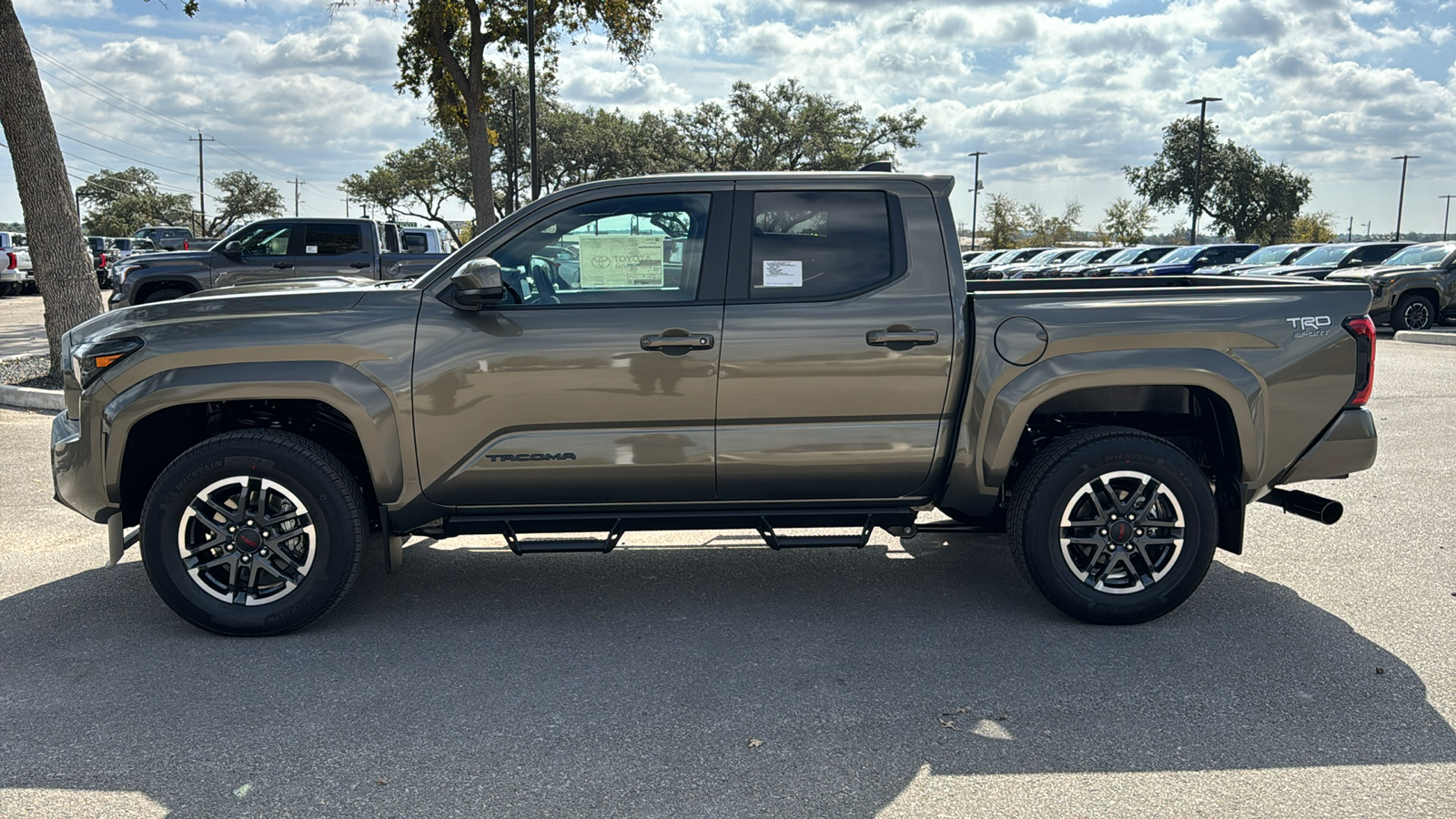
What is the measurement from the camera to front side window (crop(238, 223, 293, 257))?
1578cm

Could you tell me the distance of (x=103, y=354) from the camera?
4625 millimetres

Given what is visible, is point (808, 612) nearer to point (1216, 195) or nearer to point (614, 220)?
point (614, 220)

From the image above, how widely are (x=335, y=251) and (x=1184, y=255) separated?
927 inches

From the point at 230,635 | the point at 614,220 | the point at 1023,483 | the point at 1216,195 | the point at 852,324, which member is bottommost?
the point at 230,635

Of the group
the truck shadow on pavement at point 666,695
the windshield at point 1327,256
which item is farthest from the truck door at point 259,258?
the windshield at point 1327,256

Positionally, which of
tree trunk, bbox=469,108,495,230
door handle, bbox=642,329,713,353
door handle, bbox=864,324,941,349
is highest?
tree trunk, bbox=469,108,495,230

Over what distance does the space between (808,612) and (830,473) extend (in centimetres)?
70

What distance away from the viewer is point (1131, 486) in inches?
188

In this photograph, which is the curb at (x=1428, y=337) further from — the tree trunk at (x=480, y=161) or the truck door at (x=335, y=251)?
the tree trunk at (x=480, y=161)

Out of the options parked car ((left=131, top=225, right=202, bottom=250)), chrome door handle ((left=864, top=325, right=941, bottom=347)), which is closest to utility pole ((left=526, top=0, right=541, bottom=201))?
chrome door handle ((left=864, top=325, right=941, bottom=347))

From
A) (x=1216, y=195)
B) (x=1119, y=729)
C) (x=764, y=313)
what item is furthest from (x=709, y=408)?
(x=1216, y=195)

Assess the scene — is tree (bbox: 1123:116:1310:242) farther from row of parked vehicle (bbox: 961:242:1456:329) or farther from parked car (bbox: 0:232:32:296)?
parked car (bbox: 0:232:32:296)

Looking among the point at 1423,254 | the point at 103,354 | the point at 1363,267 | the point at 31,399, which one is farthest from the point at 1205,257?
the point at 103,354

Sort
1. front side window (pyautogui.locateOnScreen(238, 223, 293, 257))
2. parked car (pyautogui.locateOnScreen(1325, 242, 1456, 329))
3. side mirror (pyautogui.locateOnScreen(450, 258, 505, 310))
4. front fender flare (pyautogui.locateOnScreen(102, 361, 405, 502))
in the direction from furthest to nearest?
1. parked car (pyautogui.locateOnScreen(1325, 242, 1456, 329))
2. front side window (pyautogui.locateOnScreen(238, 223, 293, 257))
3. front fender flare (pyautogui.locateOnScreen(102, 361, 405, 502))
4. side mirror (pyautogui.locateOnScreen(450, 258, 505, 310))
